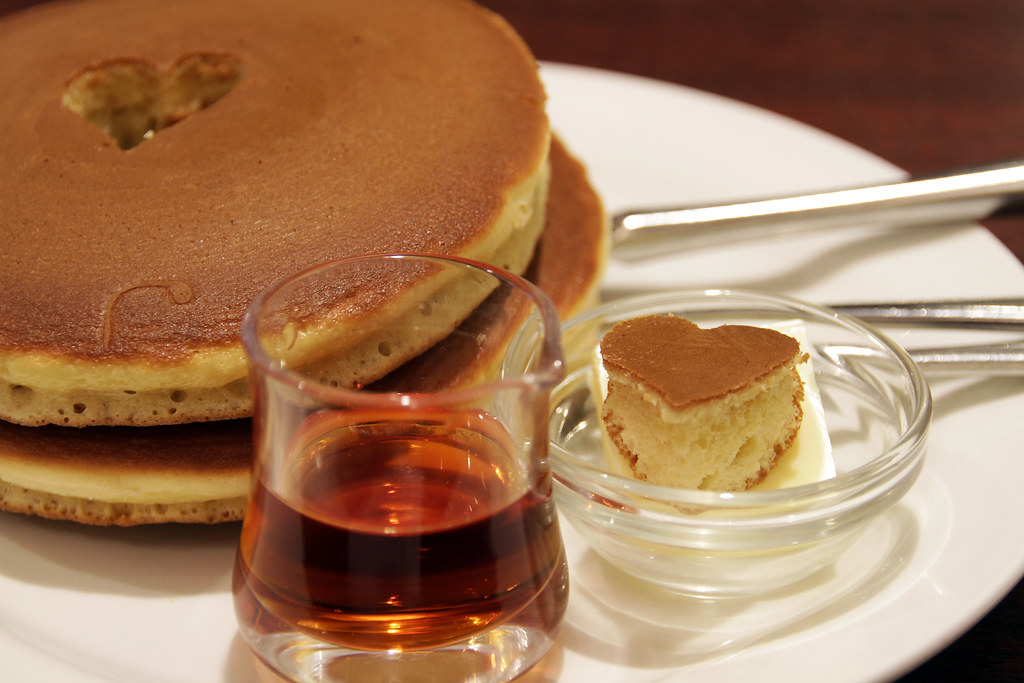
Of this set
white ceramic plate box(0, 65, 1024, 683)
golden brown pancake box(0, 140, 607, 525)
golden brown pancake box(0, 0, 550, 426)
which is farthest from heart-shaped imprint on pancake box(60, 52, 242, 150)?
white ceramic plate box(0, 65, 1024, 683)

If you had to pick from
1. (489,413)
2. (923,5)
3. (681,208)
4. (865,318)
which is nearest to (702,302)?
(865,318)

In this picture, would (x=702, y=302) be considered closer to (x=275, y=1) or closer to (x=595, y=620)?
(x=595, y=620)

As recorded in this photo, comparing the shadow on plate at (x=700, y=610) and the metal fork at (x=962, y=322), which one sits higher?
the metal fork at (x=962, y=322)

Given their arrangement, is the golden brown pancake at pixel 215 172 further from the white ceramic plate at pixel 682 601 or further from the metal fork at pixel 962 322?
the metal fork at pixel 962 322

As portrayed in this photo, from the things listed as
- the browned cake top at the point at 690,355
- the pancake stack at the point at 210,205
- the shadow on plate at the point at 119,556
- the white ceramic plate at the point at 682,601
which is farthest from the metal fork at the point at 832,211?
the shadow on plate at the point at 119,556

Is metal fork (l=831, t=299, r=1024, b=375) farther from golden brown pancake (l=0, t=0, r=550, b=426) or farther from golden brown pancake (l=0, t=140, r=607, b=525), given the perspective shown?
golden brown pancake (l=0, t=140, r=607, b=525)

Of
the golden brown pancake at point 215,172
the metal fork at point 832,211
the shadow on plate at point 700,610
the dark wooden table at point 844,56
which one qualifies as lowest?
the dark wooden table at point 844,56
